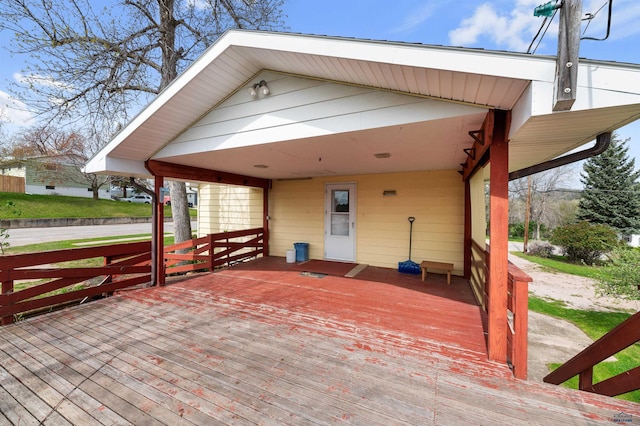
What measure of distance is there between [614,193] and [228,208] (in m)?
21.0

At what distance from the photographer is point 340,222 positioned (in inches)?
256

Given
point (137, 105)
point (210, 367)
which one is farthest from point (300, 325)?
point (137, 105)

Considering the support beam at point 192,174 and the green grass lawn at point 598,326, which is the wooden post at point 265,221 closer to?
the support beam at point 192,174

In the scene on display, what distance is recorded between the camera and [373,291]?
14.0 feet

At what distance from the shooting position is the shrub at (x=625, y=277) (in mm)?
5173

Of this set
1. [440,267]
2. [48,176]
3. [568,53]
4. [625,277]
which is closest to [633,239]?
[625,277]

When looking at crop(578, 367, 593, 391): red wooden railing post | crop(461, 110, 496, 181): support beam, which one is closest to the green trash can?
crop(461, 110, 496, 181): support beam

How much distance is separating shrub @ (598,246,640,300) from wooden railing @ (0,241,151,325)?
9647mm

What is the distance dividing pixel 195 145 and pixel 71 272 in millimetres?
2608

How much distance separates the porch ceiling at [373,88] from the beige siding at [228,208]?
2918 mm

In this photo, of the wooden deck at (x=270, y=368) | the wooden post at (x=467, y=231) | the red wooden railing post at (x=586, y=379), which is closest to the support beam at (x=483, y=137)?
the wooden post at (x=467, y=231)

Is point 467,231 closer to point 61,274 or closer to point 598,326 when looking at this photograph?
point 598,326

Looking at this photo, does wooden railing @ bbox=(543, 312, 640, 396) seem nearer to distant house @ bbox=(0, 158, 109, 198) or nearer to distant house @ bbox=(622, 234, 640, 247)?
distant house @ bbox=(622, 234, 640, 247)

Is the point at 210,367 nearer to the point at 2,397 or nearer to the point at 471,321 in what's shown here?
the point at 2,397
